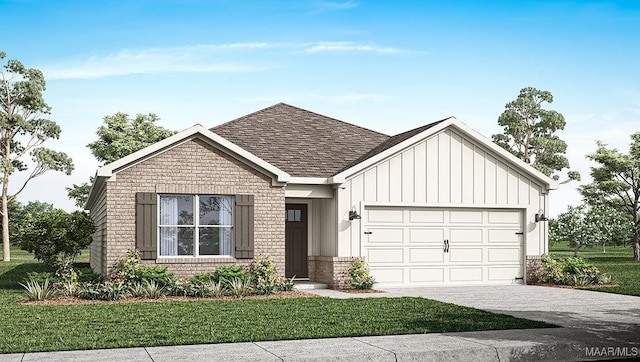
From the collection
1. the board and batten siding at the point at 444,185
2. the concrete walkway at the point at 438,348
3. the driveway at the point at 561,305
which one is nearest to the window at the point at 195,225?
the driveway at the point at 561,305

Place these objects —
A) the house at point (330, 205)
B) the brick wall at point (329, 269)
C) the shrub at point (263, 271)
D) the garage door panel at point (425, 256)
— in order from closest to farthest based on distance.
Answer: the house at point (330, 205) → the shrub at point (263, 271) → the brick wall at point (329, 269) → the garage door panel at point (425, 256)

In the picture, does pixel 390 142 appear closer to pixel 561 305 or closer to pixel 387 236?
pixel 387 236

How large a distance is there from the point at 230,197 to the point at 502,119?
1195 inches

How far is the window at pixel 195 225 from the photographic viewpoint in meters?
18.0

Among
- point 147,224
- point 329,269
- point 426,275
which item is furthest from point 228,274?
point 426,275

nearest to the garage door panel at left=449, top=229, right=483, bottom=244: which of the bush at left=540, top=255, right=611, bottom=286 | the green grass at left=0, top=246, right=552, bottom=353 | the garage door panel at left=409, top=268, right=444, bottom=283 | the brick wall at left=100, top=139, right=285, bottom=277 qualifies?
the garage door panel at left=409, top=268, right=444, bottom=283

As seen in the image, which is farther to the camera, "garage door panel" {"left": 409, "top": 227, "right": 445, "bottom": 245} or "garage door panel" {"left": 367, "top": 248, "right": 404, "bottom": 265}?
"garage door panel" {"left": 409, "top": 227, "right": 445, "bottom": 245}

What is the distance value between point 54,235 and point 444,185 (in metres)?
10.3

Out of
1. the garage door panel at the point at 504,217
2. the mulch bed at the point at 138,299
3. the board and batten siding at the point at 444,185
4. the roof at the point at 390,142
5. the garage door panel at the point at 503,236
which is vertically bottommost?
the mulch bed at the point at 138,299

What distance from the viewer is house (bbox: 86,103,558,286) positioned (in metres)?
17.8

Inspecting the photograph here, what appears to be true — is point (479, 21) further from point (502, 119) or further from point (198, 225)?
point (502, 119)

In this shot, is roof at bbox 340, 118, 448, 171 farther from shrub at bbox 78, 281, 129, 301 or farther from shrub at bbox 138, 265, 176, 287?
shrub at bbox 78, 281, 129, 301

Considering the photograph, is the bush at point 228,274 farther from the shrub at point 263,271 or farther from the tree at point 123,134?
the tree at point 123,134

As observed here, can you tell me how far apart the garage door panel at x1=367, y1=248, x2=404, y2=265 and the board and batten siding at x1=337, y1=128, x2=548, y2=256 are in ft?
1.60
